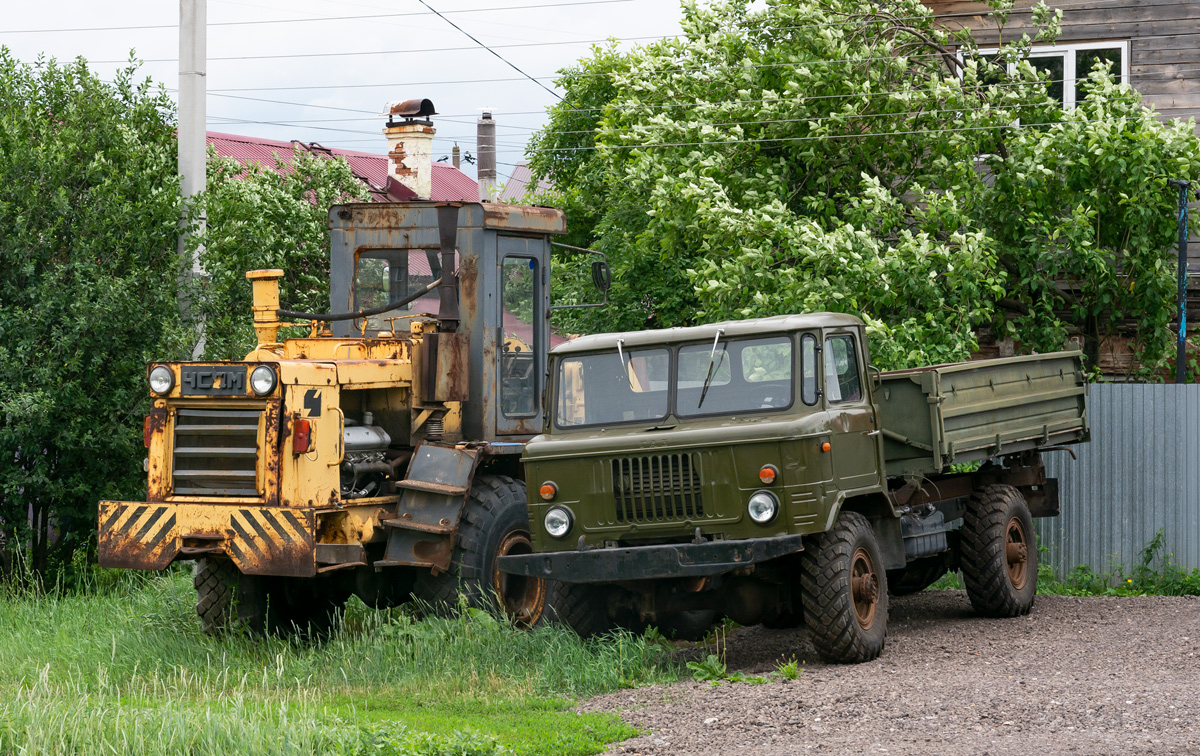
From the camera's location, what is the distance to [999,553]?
11.1 meters

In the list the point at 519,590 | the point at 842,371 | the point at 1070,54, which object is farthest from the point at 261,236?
the point at 1070,54

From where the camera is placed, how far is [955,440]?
10539mm

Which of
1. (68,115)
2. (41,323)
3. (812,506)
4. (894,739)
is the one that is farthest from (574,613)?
(68,115)

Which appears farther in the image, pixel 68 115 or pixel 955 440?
pixel 68 115

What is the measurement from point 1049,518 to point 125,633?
8.40 meters

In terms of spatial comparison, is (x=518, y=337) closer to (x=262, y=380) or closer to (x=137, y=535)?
(x=262, y=380)

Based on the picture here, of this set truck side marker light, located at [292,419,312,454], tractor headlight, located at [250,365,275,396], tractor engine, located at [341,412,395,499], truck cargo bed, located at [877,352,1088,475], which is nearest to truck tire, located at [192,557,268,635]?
tractor engine, located at [341,412,395,499]

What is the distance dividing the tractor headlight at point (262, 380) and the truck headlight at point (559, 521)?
6.81 ft

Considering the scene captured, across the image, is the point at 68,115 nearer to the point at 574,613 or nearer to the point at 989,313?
the point at 574,613

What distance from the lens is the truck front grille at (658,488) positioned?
30.0 feet

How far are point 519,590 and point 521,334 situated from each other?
2.13 m

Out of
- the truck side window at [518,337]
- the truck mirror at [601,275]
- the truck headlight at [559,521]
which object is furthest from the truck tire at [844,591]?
the truck side window at [518,337]

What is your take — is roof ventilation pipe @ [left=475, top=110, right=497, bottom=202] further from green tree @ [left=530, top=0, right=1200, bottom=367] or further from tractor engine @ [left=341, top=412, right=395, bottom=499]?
tractor engine @ [left=341, top=412, right=395, bottom=499]

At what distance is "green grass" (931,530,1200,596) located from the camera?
1248cm
